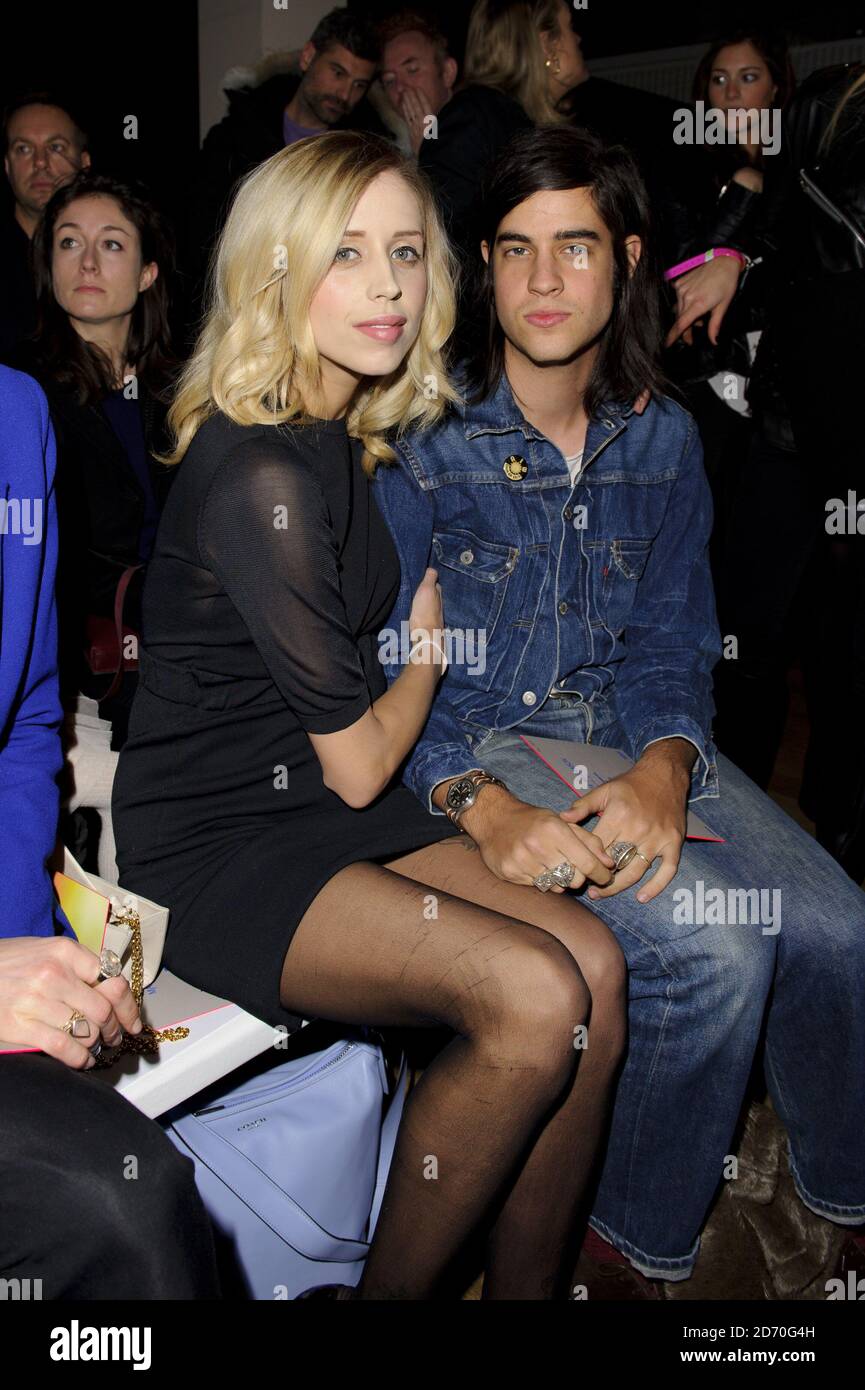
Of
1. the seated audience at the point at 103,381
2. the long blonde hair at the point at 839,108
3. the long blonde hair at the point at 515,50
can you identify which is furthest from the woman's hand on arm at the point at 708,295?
the seated audience at the point at 103,381

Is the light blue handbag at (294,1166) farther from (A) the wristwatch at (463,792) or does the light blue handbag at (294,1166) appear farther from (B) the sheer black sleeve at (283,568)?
(B) the sheer black sleeve at (283,568)

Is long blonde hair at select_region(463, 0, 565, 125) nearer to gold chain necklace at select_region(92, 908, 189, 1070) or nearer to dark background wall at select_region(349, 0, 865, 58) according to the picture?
gold chain necklace at select_region(92, 908, 189, 1070)

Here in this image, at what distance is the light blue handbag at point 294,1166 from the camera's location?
1.50 meters

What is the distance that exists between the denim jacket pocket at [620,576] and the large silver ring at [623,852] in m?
0.46

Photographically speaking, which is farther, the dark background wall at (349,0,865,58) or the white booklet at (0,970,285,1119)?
the dark background wall at (349,0,865,58)

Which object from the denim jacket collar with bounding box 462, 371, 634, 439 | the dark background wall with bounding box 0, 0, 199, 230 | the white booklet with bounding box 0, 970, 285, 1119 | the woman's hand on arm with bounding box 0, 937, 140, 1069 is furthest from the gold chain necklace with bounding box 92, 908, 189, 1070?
the dark background wall with bounding box 0, 0, 199, 230

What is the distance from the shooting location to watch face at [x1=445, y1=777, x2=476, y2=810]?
1.67m

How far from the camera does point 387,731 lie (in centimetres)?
156

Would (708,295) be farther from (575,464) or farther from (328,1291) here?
(328,1291)

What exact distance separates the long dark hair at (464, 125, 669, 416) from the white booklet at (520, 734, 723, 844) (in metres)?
0.59

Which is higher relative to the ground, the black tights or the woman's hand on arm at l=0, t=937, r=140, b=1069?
the woman's hand on arm at l=0, t=937, r=140, b=1069

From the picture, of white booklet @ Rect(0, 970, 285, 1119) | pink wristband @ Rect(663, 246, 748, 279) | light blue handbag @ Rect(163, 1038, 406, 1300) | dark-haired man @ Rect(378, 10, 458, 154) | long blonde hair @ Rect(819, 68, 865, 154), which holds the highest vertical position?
dark-haired man @ Rect(378, 10, 458, 154)

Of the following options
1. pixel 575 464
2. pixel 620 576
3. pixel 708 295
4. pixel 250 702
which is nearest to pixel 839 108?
pixel 708 295

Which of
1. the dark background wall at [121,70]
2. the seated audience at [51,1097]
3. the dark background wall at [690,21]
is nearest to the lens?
the seated audience at [51,1097]
